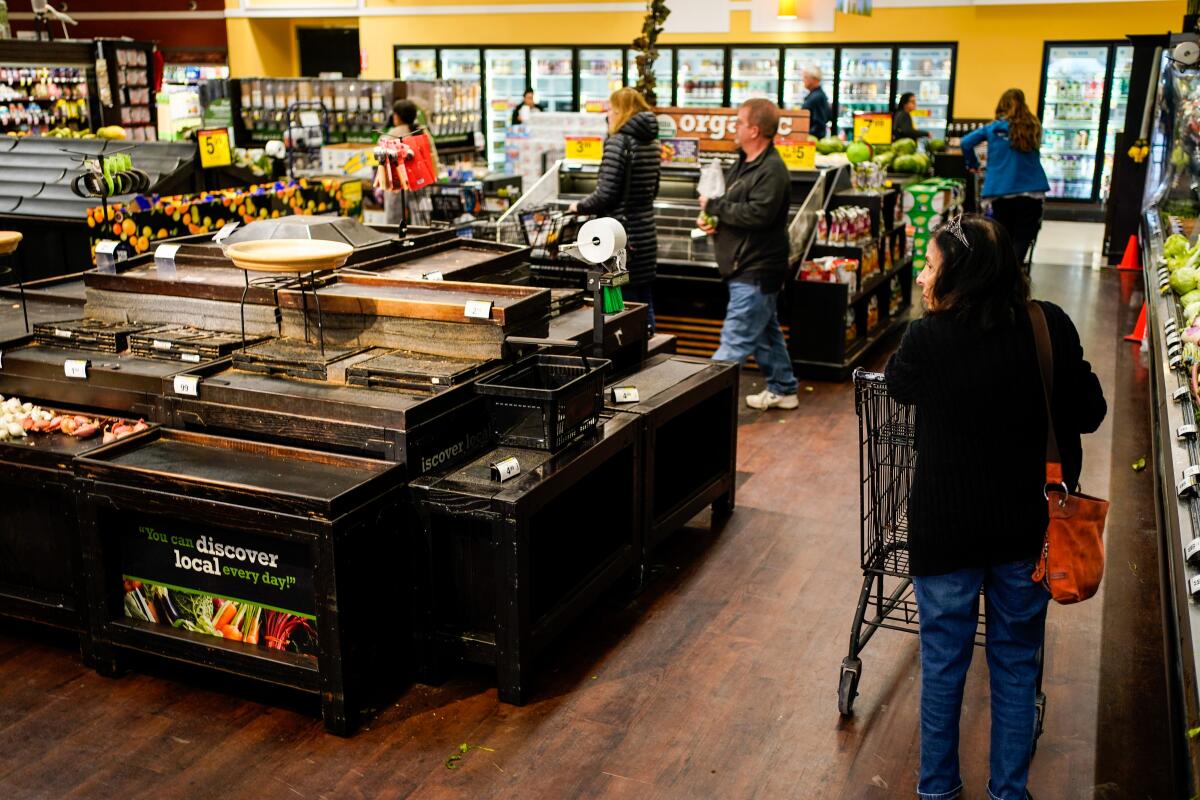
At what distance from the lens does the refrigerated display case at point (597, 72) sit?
1698cm

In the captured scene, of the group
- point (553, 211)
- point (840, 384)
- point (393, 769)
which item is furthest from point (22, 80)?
point (393, 769)

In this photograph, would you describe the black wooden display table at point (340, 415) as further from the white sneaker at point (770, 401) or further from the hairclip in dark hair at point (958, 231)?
the white sneaker at point (770, 401)

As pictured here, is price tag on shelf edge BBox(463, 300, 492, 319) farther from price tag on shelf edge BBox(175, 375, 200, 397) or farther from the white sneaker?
the white sneaker

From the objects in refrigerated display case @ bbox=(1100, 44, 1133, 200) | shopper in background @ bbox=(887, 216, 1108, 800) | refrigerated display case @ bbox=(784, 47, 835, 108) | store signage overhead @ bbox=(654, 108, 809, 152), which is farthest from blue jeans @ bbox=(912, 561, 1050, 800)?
refrigerated display case @ bbox=(784, 47, 835, 108)

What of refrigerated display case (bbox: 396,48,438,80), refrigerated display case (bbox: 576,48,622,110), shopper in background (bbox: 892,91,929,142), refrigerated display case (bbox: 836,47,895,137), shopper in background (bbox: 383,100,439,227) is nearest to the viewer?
shopper in background (bbox: 383,100,439,227)

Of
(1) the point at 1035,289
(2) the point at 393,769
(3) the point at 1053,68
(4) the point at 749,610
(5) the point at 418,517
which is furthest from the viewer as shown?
(3) the point at 1053,68

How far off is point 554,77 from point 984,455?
15895mm

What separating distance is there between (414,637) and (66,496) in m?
1.16

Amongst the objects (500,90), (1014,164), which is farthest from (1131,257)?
(500,90)

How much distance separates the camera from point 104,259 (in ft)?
14.2

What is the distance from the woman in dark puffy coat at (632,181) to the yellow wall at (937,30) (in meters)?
10.2

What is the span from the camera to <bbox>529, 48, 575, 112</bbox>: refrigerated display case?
56.9 feet

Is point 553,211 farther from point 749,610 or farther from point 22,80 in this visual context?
point 22,80

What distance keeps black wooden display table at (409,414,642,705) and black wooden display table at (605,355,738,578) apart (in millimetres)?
336
